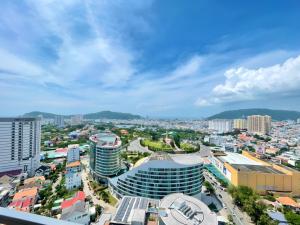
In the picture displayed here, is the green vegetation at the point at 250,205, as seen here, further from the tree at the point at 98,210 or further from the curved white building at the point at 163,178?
the tree at the point at 98,210

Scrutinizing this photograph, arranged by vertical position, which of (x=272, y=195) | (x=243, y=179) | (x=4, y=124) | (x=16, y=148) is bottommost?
(x=272, y=195)

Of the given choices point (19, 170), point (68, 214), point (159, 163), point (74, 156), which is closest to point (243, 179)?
point (159, 163)

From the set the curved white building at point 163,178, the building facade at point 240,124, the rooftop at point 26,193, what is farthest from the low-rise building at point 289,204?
the building facade at point 240,124

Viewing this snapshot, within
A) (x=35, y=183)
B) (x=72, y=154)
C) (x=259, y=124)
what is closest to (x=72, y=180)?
(x=35, y=183)

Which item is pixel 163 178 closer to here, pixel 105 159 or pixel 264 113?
pixel 105 159

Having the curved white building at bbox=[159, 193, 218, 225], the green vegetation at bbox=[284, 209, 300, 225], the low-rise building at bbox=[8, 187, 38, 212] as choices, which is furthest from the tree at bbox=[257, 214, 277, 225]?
the low-rise building at bbox=[8, 187, 38, 212]

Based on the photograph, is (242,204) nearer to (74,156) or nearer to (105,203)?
(105,203)
